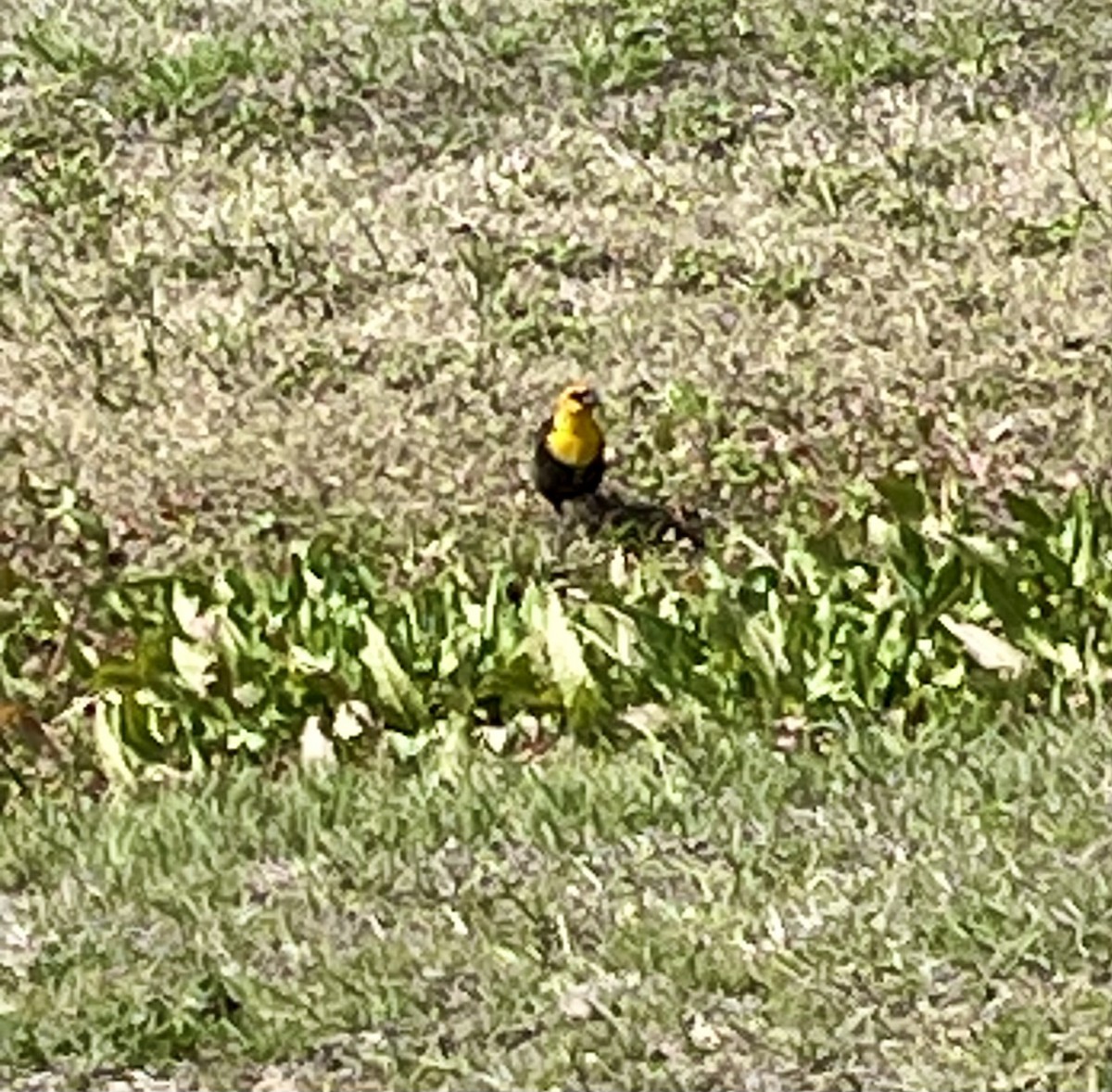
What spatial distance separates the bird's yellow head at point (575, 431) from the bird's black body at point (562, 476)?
0.02 metres

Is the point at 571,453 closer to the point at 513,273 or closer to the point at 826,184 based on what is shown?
the point at 513,273

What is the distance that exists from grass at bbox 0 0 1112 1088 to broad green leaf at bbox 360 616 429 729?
0.04 ft

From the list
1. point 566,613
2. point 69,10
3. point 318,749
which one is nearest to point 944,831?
point 318,749

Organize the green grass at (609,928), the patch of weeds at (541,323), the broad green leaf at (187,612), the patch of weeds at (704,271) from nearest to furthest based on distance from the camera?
the green grass at (609,928), the broad green leaf at (187,612), the patch of weeds at (541,323), the patch of weeds at (704,271)

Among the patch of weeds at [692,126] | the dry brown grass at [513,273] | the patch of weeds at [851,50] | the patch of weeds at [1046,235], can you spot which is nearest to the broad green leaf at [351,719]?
the dry brown grass at [513,273]

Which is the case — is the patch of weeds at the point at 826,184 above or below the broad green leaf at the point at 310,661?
above

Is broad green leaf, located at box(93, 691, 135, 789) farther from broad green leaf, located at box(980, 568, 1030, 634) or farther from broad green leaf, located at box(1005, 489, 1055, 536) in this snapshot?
broad green leaf, located at box(1005, 489, 1055, 536)

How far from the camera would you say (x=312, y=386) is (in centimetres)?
1100

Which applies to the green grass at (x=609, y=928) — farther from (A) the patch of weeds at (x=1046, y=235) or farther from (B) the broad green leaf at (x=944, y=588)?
(A) the patch of weeds at (x=1046, y=235)

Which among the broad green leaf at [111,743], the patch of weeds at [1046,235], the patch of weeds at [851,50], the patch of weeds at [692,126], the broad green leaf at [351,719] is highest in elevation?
the patch of weeds at [851,50]

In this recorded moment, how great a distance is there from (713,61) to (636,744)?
634 centimetres

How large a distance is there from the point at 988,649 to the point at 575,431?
7.61ft

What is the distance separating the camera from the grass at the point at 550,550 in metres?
5.43

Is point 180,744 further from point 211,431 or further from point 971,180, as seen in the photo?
point 971,180
